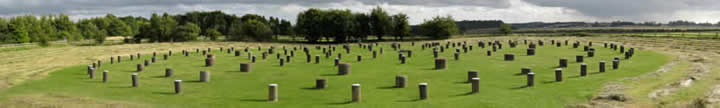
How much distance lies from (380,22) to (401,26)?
346 centimetres

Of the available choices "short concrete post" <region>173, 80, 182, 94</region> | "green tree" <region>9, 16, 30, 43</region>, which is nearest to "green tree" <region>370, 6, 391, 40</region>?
"green tree" <region>9, 16, 30, 43</region>

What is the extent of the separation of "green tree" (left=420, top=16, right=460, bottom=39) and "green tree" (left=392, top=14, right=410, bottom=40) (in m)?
2.76

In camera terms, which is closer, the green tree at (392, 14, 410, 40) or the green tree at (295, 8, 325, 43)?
the green tree at (295, 8, 325, 43)

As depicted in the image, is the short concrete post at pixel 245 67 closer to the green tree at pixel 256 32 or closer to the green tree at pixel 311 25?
the green tree at pixel 311 25

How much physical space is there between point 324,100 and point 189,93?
18.8ft

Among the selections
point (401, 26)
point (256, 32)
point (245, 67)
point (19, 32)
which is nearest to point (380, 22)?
point (401, 26)

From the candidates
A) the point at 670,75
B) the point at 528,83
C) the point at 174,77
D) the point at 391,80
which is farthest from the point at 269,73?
the point at 670,75

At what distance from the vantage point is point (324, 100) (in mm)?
20344

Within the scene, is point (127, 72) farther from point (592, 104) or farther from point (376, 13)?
point (376, 13)

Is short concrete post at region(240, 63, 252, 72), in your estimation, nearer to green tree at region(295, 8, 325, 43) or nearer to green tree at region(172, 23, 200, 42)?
green tree at region(295, 8, 325, 43)

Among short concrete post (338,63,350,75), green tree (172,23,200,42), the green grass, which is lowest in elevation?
the green grass

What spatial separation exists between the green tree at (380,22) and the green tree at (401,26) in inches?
47.1

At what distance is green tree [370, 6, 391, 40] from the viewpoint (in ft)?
341

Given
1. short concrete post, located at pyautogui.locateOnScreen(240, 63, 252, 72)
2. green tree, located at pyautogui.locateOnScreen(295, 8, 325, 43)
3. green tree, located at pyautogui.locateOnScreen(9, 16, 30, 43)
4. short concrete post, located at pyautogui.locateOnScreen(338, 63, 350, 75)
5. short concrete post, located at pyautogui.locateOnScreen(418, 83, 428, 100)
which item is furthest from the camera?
green tree, located at pyautogui.locateOnScreen(9, 16, 30, 43)
